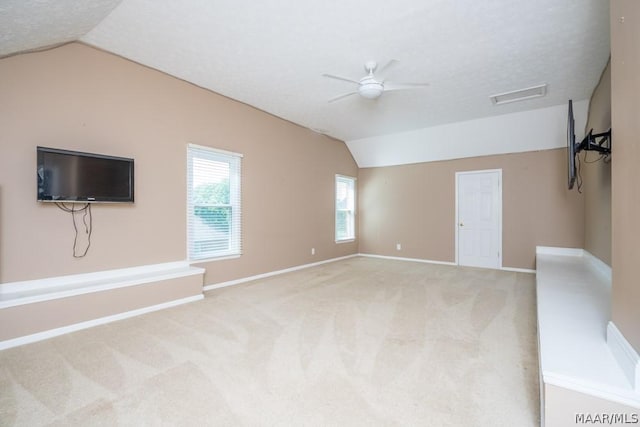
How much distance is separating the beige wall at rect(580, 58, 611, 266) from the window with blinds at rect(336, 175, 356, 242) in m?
4.51

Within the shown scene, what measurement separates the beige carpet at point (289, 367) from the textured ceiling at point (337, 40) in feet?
8.93

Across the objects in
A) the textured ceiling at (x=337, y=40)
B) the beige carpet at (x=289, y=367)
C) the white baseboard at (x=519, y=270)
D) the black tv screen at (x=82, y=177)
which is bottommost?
the beige carpet at (x=289, y=367)

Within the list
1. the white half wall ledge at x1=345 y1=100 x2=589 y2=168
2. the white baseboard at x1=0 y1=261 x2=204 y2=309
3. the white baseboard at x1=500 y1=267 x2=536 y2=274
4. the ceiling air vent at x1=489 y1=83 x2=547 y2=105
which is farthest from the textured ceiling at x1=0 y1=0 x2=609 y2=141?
the white baseboard at x1=500 y1=267 x2=536 y2=274

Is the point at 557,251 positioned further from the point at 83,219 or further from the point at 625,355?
the point at 83,219

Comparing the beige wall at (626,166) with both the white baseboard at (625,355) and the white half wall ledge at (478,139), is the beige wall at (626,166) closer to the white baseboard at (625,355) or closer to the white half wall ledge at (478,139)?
the white baseboard at (625,355)

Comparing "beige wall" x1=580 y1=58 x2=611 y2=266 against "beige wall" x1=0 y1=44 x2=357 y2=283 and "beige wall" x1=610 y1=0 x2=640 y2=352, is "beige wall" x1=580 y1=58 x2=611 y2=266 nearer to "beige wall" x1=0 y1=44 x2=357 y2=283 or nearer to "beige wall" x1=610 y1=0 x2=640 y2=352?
"beige wall" x1=610 y1=0 x2=640 y2=352

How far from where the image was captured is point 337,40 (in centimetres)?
291

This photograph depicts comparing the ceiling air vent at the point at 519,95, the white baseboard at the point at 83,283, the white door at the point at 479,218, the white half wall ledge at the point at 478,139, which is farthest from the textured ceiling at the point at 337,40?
the white baseboard at the point at 83,283

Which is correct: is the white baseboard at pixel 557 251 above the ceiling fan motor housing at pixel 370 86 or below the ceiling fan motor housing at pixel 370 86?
below

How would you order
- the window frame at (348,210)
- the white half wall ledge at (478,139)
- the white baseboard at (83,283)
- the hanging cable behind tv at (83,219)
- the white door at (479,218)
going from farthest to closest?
the window frame at (348,210) < the white door at (479,218) < the white half wall ledge at (478,139) < the hanging cable behind tv at (83,219) < the white baseboard at (83,283)

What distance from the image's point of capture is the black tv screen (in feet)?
9.07

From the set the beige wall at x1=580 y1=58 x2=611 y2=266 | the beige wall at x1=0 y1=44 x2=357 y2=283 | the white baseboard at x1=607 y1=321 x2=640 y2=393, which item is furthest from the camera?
the beige wall at x1=580 y1=58 x2=611 y2=266

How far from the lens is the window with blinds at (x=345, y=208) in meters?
7.11

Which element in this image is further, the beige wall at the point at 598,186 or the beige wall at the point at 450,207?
the beige wall at the point at 450,207
